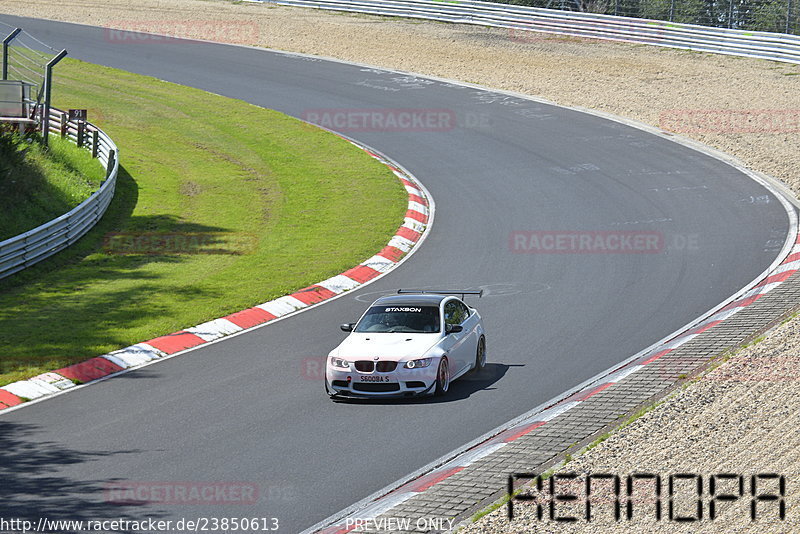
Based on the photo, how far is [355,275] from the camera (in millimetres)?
21281

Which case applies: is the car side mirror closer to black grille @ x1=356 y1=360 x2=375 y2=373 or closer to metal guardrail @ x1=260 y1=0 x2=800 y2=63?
black grille @ x1=356 y1=360 x2=375 y2=373

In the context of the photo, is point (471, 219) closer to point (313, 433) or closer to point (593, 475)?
point (313, 433)

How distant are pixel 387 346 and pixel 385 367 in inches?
18.8

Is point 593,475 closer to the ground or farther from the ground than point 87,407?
farther from the ground

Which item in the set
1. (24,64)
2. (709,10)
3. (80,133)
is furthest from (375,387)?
(709,10)

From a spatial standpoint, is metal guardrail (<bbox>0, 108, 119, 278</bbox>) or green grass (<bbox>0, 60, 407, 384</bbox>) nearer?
green grass (<bbox>0, 60, 407, 384</bbox>)

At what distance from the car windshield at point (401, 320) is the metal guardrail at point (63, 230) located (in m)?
9.15

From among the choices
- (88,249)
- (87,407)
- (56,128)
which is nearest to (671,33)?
(56,128)

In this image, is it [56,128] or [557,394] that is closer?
[557,394]

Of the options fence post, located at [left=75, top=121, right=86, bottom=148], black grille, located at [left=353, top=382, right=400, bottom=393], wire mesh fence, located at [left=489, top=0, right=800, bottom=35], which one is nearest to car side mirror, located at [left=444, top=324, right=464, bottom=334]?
black grille, located at [left=353, top=382, right=400, bottom=393]

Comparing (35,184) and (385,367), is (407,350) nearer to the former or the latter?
(385,367)

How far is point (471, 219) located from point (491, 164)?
223 inches

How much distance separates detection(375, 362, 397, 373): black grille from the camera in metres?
14.0

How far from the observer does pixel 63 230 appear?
75.8 ft
